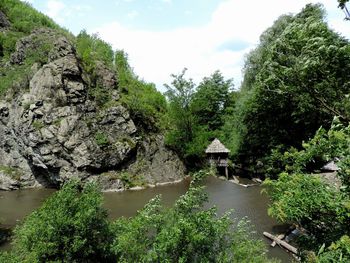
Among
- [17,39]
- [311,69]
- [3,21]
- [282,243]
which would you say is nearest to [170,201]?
[282,243]

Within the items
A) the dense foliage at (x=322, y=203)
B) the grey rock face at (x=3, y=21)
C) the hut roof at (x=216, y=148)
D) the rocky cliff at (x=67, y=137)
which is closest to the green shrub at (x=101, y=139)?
the rocky cliff at (x=67, y=137)

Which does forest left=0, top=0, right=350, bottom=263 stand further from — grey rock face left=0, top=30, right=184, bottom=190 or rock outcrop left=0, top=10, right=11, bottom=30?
rock outcrop left=0, top=10, right=11, bottom=30

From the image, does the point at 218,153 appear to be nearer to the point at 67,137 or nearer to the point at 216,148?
the point at 216,148

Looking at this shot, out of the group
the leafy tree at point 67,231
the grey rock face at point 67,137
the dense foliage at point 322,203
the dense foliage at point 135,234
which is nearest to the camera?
the dense foliage at point 322,203

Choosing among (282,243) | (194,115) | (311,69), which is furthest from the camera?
(194,115)

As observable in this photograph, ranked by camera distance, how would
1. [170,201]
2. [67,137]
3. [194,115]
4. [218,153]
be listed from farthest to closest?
[194,115] → [218,153] → [67,137] → [170,201]

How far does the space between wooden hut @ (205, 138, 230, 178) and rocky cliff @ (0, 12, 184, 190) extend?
13.9 ft

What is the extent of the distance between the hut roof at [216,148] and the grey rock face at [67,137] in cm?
453

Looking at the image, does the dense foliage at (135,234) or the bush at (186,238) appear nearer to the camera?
the bush at (186,238)

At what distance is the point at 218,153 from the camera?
38875 mm

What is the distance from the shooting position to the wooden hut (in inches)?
1511

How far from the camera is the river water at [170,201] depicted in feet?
70.3

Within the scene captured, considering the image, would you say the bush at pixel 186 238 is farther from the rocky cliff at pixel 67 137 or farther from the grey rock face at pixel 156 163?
the grey rock face at pixel 156 163

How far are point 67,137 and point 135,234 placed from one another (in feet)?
89.3
